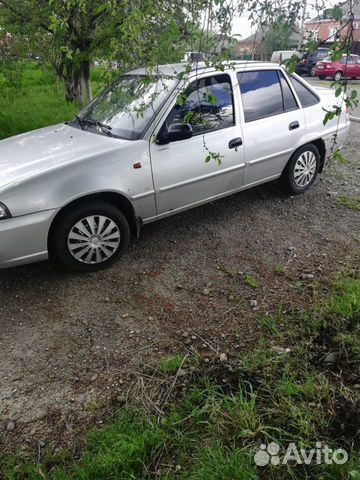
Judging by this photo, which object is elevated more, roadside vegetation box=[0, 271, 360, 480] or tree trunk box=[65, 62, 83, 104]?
tree trunk box=[65, 62, 83, 104]

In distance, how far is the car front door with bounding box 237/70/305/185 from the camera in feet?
13.6

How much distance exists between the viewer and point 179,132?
11.5 feet

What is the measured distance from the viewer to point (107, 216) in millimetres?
3402

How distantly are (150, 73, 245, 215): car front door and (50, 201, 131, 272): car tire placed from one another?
0.50 meters

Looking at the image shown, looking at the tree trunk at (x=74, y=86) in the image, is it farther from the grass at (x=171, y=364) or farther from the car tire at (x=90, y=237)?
the grass at (x=171, y=364)

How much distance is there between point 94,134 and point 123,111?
0.40 metres

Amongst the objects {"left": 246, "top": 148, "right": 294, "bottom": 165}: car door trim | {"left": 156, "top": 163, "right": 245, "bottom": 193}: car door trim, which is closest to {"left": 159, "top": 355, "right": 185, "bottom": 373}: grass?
{"left": 156, "top": 163, "right": 245, "bottom": 193}: car door trim

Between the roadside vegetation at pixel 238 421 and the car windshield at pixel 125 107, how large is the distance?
2.20m

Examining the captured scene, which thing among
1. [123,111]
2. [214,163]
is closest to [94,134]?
[123,111]

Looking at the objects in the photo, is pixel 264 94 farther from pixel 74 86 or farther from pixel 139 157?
pixel 74 86

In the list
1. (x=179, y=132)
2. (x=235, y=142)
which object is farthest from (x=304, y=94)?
(x=179, y=132)

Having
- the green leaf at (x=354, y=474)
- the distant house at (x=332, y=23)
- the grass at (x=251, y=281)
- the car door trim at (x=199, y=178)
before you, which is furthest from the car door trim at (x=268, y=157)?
the green leaf at (x=354, y=474)

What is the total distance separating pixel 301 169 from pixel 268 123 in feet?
2.95

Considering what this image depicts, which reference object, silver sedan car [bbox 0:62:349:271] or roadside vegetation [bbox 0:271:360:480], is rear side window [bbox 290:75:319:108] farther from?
roadside vegetation [bbox 0:271:360:480]
